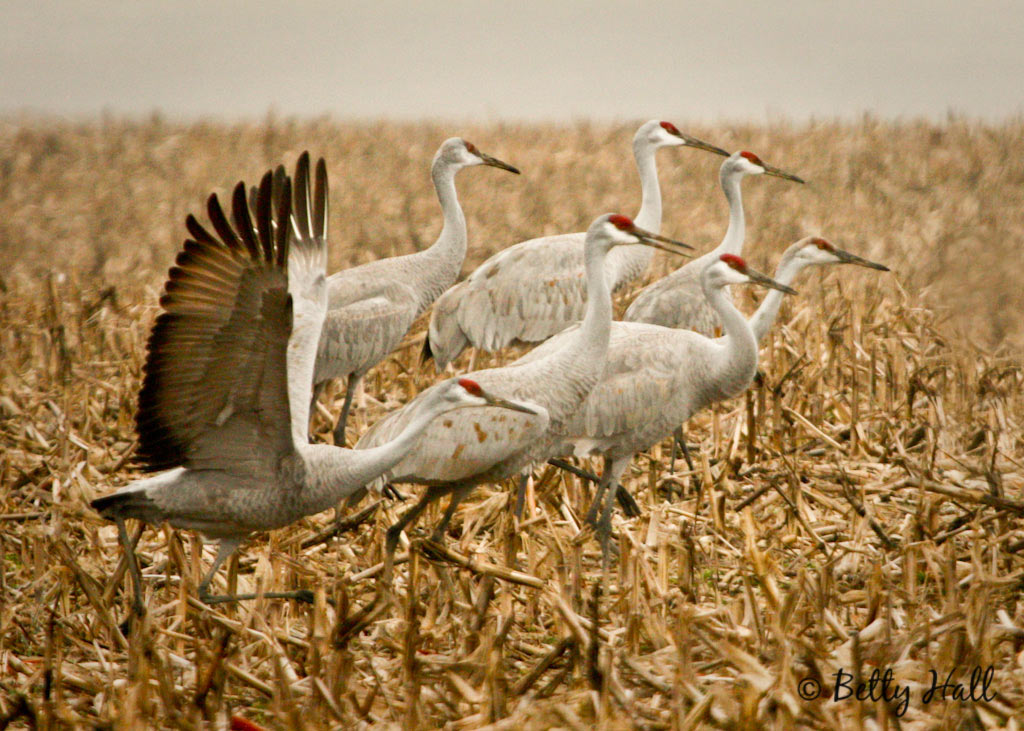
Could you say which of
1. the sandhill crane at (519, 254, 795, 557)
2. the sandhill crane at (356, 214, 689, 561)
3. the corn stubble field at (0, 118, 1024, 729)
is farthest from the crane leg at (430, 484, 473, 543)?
the sandhill crane at (519, 254, 795, 557)

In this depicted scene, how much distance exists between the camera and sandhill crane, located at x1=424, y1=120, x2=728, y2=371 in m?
6.34

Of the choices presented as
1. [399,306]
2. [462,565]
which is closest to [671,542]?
[462,565]

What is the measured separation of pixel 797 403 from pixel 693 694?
3.07m

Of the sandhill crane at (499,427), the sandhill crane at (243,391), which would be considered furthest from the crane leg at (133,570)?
the sandhill crane at (499,427)

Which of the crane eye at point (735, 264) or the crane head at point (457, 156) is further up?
the crane head at point (457, 156)

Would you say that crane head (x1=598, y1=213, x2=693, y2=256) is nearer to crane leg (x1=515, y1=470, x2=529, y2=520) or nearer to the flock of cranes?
the flock of cranes

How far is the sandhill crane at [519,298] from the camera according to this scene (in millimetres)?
6336

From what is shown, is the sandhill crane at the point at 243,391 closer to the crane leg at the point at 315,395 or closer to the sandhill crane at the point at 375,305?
the sandhill crane at the point at 375,305

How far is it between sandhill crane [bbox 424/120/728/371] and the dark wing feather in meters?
2.84

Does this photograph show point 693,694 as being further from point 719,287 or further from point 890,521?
point 719,287

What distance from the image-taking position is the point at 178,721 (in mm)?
2762

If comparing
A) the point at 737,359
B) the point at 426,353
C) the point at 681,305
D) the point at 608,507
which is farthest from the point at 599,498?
the point at 426,353

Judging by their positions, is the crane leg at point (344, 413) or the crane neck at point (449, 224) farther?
the crane neck at point (449, 224)

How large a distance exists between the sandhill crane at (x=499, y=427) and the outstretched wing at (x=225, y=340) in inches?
26.3
